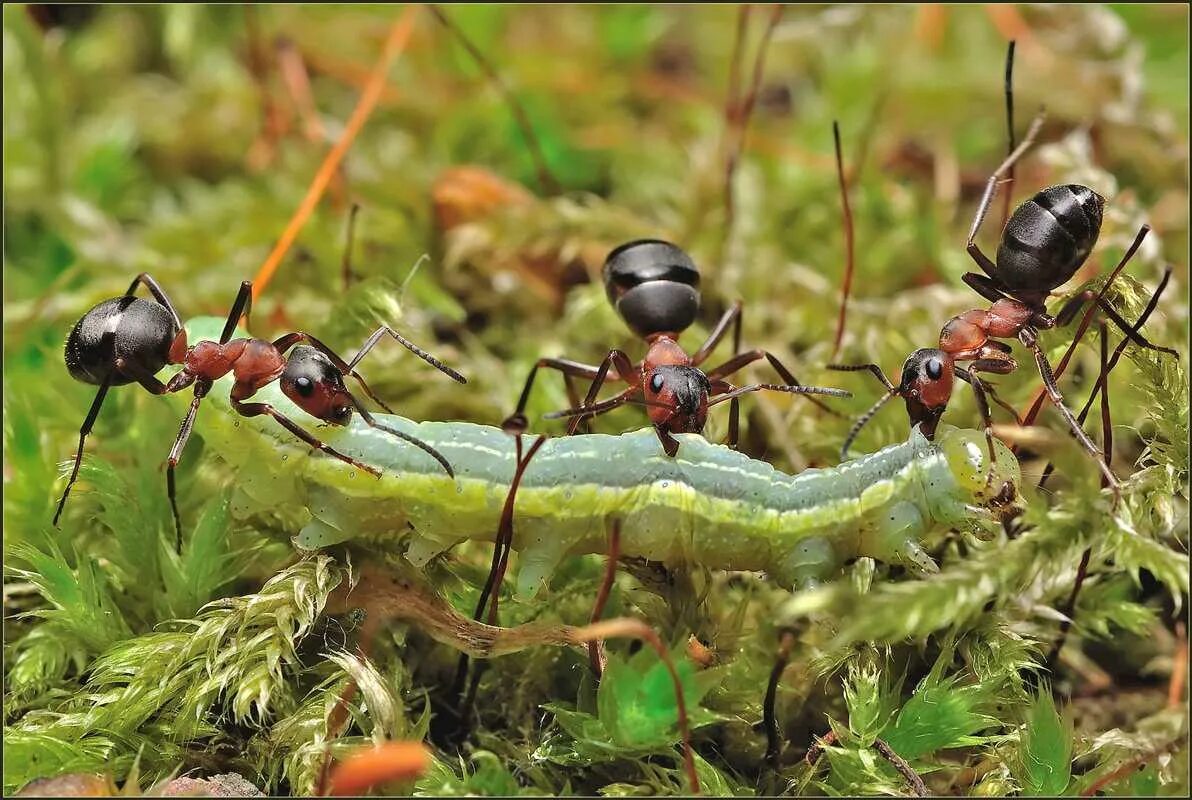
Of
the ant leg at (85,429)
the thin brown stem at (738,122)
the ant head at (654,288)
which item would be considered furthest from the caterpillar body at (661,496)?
the thin brown stem at (738,122)

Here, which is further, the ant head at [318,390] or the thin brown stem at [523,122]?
the thin brown stem at [523,122]

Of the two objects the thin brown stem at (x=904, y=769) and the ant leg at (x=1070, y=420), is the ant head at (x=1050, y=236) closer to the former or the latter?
the ant leg at (x=1070, y=420)

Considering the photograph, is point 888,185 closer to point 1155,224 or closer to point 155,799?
point 1155,224

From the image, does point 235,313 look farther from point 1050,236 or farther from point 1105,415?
point 1105,415

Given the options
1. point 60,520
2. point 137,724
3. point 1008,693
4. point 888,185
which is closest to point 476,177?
point 888,185

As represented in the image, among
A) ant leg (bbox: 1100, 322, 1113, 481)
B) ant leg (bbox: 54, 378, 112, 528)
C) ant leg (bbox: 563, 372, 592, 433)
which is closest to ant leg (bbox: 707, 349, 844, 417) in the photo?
ant leg (bbox: 563, 372, 592, 433)

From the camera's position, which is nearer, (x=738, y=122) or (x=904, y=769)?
(x=904, y=769)

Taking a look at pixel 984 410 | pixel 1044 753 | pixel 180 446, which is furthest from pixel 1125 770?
pixel 180 446

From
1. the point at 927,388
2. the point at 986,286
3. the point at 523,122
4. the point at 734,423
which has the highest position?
the point at 523,122
